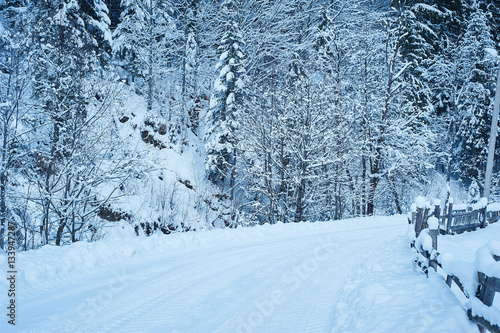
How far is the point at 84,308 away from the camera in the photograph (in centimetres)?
397

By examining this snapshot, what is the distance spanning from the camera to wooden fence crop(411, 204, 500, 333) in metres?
2.80

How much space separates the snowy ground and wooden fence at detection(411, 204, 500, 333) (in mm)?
249

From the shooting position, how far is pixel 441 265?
4.41 metres

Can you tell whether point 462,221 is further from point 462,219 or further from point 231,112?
point 231,112

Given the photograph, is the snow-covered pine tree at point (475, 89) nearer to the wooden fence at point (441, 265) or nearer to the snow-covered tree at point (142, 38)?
the wooden fence at point (441, 265)

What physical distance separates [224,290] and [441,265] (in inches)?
136

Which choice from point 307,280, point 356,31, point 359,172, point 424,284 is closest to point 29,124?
point 307,280

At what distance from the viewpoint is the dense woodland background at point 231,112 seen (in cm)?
843

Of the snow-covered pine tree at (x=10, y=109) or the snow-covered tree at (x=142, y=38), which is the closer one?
the snow-covered pine tree at (x=10, y=109)

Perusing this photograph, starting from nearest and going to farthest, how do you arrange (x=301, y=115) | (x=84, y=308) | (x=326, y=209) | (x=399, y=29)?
1. (x=84, y=308)
2. (x=301, y=115)
3. (x=326, y=209)
4. (x=399, y=29)

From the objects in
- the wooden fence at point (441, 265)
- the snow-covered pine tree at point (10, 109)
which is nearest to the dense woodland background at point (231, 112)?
the snow-covered pine tree at point (10, 109)

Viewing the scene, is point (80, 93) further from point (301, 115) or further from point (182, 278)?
point (301, 115)

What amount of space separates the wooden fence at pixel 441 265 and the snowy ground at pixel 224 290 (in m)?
0.25

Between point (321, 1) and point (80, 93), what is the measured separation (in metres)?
21.2
